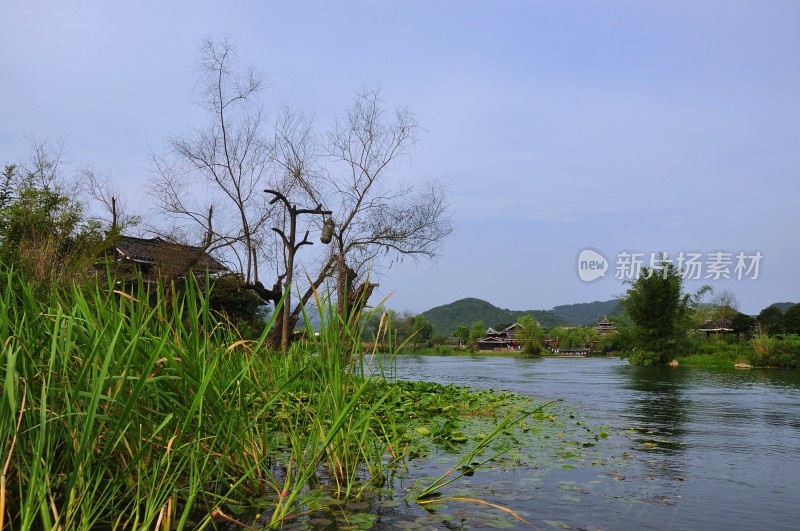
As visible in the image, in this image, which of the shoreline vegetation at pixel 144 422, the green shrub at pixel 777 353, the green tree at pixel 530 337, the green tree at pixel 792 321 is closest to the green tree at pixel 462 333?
the green tree at pixel 530 337

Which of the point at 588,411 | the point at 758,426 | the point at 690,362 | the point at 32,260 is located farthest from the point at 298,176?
the point at 690,362

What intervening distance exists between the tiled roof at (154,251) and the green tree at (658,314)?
26160mm

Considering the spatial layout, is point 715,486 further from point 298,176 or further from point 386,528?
point 298,176

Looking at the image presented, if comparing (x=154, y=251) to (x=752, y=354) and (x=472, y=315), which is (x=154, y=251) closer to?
(x=752, y=354)

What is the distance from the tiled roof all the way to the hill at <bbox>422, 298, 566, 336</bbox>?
9100 cm

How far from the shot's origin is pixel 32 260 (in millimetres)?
10852

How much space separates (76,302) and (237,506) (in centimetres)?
125

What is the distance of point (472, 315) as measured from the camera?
411 feet

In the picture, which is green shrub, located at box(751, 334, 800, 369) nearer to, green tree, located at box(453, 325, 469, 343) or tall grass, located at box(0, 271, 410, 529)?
tall grass, located at box(0, 271, 410, 529)

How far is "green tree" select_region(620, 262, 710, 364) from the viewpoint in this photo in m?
37.0

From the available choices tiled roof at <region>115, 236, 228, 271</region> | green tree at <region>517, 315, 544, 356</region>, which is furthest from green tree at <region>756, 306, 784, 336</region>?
tiled roof at <region>115, 236, 228, 271</region>

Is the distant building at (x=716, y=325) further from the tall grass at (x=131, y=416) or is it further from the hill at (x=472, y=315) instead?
the tall grass at (x=131, y=416)

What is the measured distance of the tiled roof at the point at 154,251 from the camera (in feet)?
63.6

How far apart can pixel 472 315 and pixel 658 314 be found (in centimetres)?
8779
